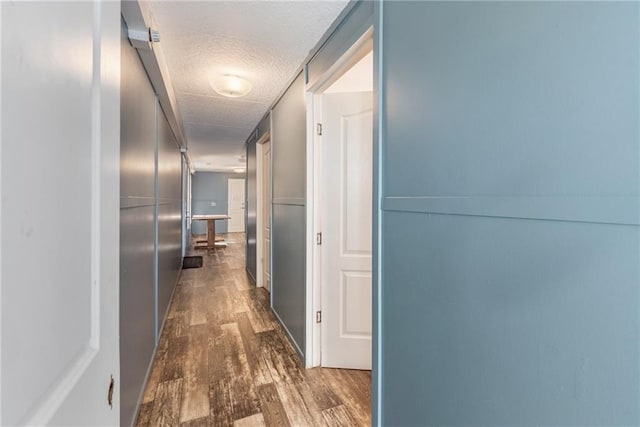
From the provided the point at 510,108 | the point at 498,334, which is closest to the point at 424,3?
the point at 510,108

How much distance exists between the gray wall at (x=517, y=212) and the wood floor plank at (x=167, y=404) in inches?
52.2

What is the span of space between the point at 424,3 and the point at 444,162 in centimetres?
58

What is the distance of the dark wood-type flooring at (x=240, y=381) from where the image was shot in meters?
1.68

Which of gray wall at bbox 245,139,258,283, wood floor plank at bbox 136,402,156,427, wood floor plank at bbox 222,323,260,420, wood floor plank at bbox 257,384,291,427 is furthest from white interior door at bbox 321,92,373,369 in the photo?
gray wall at bbox 245,139,258,283

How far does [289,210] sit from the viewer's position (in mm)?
2637

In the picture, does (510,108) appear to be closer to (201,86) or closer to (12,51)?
(12,51)

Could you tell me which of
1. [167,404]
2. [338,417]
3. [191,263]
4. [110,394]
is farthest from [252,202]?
[110,394]

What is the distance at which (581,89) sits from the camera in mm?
617

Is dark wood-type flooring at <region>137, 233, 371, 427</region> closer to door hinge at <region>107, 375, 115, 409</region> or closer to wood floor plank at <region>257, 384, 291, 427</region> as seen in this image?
wood floor plank at <region>257, 384, 291, 427</region>

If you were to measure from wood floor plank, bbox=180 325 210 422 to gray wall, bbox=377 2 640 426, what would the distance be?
4.09 feet

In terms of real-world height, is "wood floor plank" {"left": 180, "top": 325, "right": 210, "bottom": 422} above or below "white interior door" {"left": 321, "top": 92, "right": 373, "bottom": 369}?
below

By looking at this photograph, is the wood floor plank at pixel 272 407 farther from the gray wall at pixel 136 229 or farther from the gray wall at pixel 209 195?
the gray wall at pixel 209 195

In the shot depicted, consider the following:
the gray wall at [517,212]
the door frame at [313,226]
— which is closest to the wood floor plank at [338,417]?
the door frame at [313,226]

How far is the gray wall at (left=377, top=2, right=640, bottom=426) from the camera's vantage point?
1.87 feet
